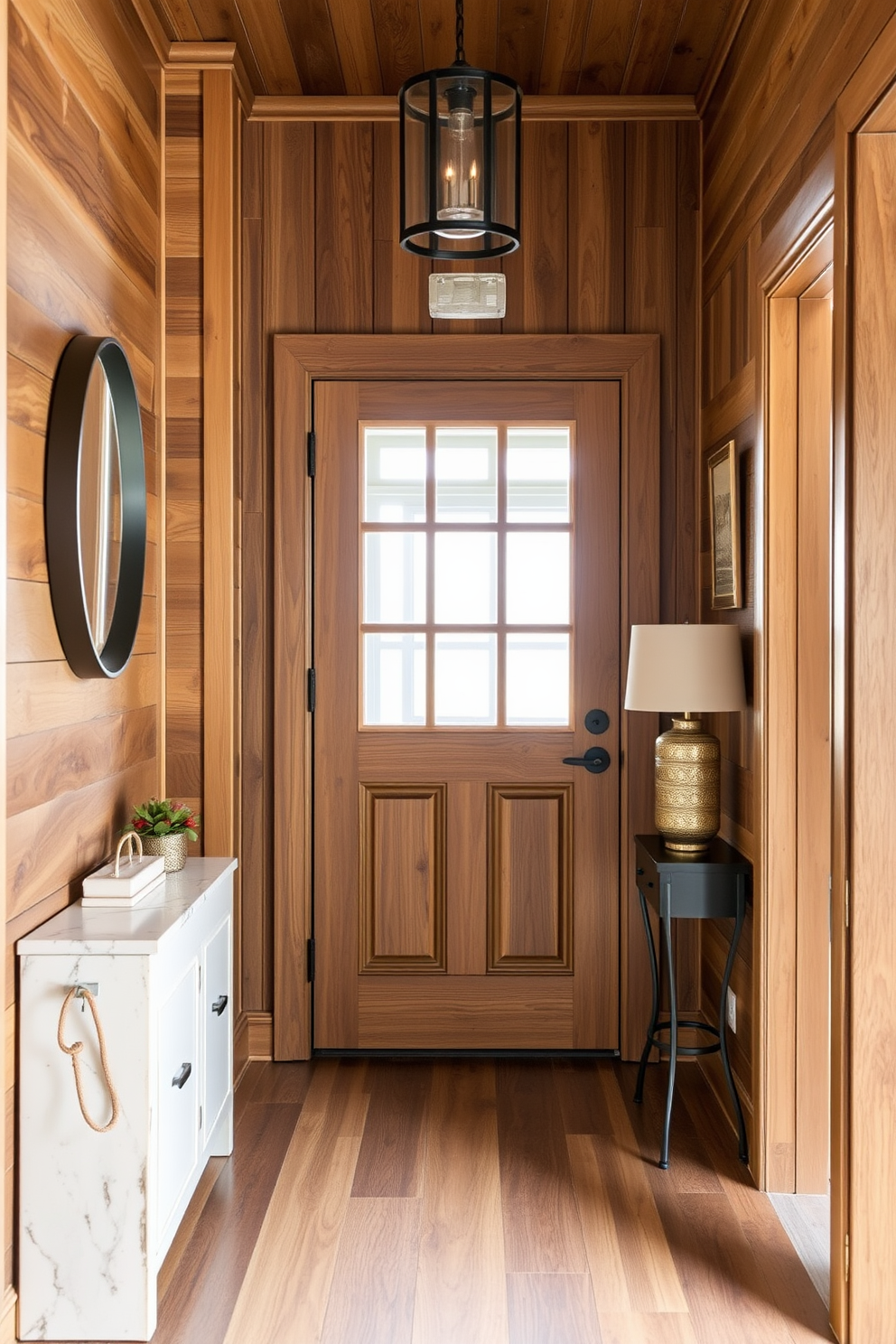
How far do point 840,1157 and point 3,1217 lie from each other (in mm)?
1506

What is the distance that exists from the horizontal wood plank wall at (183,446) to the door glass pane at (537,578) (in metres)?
0.94

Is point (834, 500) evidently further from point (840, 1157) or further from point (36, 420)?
point (36, 420)

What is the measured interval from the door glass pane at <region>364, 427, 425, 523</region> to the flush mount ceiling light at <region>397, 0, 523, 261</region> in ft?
4.21

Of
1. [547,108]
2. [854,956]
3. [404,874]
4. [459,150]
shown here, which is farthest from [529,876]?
[547,108]

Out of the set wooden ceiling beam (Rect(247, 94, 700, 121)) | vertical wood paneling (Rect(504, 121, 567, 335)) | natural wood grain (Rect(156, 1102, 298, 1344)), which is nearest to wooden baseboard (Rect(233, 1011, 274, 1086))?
natural wood grain (Rect(156, 1102, 298, 1344))

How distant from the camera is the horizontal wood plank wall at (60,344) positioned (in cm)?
204

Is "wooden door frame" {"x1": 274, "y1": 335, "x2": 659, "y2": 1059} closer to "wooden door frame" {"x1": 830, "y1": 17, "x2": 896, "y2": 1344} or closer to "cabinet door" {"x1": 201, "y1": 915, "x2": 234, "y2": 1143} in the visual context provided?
"cabinet door" {"x1": 201, "y1": 915, "x2": 234, "y2": 1143}

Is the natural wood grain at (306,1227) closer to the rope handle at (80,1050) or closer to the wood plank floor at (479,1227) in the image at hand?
the wood plank floor at (479,1227)

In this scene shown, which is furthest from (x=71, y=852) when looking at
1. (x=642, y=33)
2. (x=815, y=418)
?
(x=642, y=33)

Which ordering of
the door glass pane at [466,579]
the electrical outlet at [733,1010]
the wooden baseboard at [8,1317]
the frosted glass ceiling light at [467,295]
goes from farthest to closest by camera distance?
the door glass pane at [466,579] → the electrical outlet at [733,1010] → the frosted glass ceiling light at [467,295] → the wooden baseboard at [8,1317]

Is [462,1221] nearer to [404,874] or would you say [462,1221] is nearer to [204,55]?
[404,874]

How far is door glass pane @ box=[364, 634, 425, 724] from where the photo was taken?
3.48 meters

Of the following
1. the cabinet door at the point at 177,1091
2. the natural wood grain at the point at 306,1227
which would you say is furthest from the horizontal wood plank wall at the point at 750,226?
the cabinet door at the point at 177,1091

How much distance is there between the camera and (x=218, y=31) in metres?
3.09
